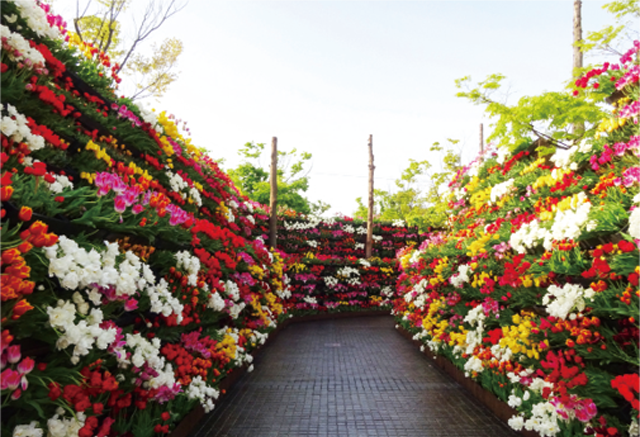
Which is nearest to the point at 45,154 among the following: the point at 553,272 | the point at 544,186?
the point at 553,272

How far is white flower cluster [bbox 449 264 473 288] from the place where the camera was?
5.34 meters

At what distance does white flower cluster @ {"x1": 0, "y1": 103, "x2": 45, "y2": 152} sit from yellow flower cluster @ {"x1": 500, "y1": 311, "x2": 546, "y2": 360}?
435cm

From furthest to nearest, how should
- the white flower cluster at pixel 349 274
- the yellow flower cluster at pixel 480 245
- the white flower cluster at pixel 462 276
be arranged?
the white flower cluster at pixel 349 274
the white flower cluster at pixel 462 276
the yellow flower cluster at pixel 480 245

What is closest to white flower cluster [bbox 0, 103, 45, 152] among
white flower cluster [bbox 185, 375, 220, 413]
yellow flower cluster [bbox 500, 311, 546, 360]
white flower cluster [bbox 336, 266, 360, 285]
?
white flower cluster [bbox 185, 375, 220, 413]

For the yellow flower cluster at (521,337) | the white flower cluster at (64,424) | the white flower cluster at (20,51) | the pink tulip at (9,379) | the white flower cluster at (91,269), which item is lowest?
the white flower cluster at (64,424)

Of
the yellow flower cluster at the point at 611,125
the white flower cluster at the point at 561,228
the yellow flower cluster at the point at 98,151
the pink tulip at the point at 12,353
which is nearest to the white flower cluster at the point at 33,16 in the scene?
the yellow flower cluster at the point at 98,151

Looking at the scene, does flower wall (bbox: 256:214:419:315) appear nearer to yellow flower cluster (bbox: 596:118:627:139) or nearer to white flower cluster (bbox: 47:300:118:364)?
yellow flower cluster (bbox: 596:118:627:139)

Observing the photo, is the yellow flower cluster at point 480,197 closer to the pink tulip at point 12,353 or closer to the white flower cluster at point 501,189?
the white flower cluster at point 501,189

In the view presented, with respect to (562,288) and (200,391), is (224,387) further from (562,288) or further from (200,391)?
(562,288)

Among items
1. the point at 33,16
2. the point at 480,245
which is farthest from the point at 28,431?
the point at 480,245

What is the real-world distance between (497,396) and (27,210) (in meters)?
4.38

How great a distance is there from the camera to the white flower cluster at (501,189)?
5.80 metres

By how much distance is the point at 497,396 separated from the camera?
4.26 meters

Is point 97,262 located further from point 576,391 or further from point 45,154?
point 576,391
